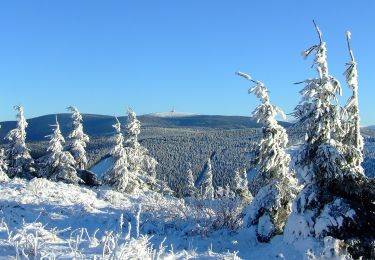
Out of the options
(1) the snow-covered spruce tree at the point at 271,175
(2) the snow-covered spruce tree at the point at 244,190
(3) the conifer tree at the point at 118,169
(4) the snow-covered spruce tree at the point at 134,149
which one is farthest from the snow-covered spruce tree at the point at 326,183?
(4) the snow-covered spruce tree at the point at 134,149

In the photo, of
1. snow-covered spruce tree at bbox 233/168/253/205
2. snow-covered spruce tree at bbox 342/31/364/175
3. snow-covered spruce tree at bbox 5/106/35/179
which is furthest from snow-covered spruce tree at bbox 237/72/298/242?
snow-covered spruce tree at bbox 5/106/35/179

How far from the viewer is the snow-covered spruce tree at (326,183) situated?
12.5 metres

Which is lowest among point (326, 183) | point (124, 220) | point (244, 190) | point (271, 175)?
point (244, 190)

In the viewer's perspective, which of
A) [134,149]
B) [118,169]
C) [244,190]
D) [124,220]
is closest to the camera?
[124,220]

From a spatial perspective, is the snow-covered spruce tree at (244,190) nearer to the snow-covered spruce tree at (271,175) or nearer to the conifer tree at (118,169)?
the snow-covered spruce tree at (271,175)

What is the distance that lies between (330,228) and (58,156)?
107ft

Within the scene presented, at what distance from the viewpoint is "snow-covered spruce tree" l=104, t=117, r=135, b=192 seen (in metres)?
39.5

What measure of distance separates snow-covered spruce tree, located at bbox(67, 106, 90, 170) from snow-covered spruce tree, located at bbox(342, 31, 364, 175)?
33.1 metres

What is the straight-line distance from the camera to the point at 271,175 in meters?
19.0

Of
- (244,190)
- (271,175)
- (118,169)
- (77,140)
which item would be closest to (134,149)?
(118,169)

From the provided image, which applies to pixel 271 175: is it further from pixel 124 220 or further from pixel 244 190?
pixel 244 190

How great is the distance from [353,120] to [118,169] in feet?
93.0

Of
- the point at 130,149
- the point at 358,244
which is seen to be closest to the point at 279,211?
the point at 358,244

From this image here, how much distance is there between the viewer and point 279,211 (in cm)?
1759
